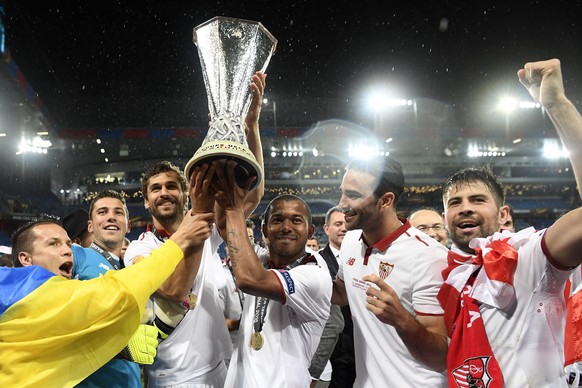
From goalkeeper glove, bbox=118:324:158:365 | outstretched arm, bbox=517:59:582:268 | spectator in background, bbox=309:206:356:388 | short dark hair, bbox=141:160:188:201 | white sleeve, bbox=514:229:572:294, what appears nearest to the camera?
outstretched arm, bbox=517:59:582:268

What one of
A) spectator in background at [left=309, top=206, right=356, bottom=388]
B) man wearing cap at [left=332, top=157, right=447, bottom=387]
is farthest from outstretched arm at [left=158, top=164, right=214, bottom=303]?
spectator in background at [left=309, top=206, right=356, bottom=388]

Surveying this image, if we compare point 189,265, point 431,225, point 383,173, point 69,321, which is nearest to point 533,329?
point 383,173

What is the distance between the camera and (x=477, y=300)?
71.5 inches

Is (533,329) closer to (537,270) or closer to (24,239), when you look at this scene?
(537,270)

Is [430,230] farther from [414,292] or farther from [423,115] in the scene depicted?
[423,115]

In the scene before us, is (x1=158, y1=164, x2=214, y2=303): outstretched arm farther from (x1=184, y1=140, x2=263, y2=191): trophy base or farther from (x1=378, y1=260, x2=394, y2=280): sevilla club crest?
(x1=378, y1=260, x2=394, y2=280): sevilla club crest

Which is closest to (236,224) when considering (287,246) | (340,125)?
(287,246)

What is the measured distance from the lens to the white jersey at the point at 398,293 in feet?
6.78

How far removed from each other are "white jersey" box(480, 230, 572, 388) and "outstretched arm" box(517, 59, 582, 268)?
95 mm

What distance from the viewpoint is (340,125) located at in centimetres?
2811

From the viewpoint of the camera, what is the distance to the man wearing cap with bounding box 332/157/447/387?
1908mm

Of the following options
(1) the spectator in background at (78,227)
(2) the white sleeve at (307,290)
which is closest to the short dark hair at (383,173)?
(2) the white sleeve at (307,290)

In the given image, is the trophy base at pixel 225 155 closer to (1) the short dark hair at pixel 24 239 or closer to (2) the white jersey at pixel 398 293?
(2) the white jersey at pixel 398 293

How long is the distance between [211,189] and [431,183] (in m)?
25.7
